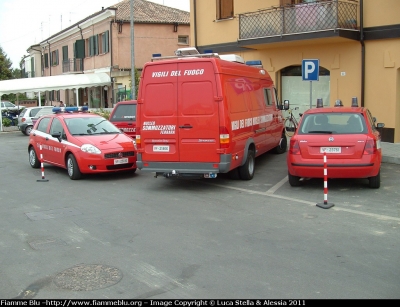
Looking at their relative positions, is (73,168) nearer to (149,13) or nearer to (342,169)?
(342,169)

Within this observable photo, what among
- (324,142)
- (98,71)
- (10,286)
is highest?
(98,71)

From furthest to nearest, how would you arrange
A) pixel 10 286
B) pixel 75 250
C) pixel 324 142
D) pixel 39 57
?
1. pixel 39 57
2. pixel 324 142
3. pixel 75 250
4. pixel 10 286

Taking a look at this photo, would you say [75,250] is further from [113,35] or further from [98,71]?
[98,71]

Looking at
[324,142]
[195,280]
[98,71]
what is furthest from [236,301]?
[98,71]

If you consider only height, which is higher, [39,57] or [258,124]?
[39,57]

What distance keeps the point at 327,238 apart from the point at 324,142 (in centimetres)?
341

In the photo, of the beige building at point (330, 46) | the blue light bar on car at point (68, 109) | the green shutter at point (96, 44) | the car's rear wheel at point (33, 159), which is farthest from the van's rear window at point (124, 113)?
the green shutter at point (96, 44)

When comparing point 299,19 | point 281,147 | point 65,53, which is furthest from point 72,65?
point 281,147

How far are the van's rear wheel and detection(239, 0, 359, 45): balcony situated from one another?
7.12 metres

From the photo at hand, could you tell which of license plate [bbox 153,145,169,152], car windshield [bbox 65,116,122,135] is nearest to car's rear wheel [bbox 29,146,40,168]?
car windshield [bbox 65,116,122,135]

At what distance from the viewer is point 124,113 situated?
1677 centimetres

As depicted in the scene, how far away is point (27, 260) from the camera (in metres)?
6.03

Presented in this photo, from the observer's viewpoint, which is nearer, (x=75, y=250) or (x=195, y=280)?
(x=195, y=280)

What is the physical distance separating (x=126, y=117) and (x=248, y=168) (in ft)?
22.0
